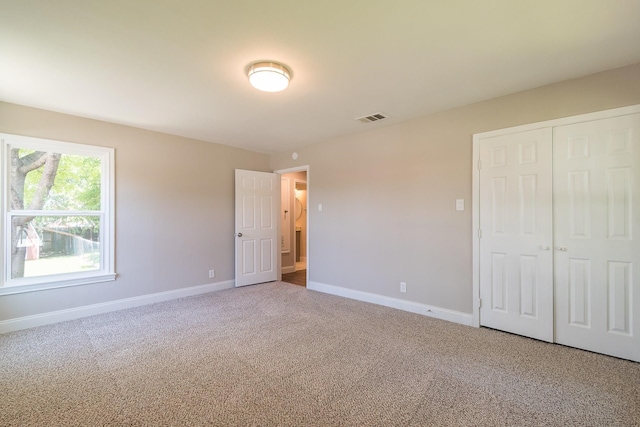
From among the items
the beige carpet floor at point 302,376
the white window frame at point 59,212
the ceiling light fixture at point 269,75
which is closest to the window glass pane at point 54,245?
the white window frame at point 59,212

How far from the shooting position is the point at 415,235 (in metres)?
3.57

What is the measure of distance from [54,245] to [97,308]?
907mm

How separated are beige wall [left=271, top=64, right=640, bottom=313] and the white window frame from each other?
2835 mm

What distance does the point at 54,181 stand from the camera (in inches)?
131

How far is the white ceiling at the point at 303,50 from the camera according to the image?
1.72 metres

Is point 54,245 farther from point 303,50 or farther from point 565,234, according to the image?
point 565,234

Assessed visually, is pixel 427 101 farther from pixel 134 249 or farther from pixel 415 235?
pixel 134 249

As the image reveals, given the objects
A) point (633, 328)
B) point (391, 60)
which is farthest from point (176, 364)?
point (633, 328)

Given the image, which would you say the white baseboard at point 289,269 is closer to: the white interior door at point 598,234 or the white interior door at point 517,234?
the white interior door at point 517,234

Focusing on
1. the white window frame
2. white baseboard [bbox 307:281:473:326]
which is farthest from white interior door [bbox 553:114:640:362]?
the white window frame

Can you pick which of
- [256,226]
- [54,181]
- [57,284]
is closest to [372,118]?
[256,226]

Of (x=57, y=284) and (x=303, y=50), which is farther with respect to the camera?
(x=57, y=284)

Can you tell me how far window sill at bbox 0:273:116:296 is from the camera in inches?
119

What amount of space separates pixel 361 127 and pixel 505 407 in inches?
130
